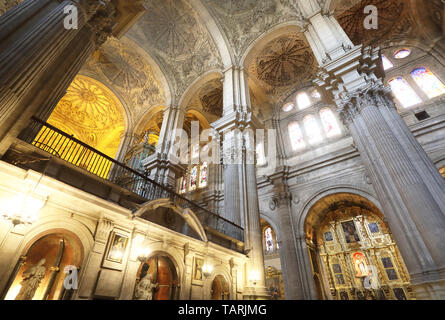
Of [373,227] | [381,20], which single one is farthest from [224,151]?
[381,20]

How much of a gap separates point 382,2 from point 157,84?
1384 centimetres

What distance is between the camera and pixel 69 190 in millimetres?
4137

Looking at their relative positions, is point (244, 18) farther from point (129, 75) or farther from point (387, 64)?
point (387, 64)

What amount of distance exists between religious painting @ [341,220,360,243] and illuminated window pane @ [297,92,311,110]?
7914 millimetres

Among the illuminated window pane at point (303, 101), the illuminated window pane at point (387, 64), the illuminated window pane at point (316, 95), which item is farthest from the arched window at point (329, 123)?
the illuminated window pane at point (387, 64)

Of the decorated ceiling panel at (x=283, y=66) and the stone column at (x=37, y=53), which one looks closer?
the stone column at (x=37, y=53)

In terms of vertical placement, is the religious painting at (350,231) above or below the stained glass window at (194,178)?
below

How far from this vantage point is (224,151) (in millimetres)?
9234

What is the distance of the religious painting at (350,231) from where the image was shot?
13.8 m

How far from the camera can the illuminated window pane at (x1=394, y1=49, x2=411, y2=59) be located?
12.7m

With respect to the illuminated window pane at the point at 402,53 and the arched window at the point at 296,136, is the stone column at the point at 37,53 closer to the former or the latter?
the arched window at the point at 296,136

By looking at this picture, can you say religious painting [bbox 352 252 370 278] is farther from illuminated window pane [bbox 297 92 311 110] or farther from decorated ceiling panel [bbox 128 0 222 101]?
decorated ceiling panel [bbox 128 0 222 101]

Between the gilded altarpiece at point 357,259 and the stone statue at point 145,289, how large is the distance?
907cm

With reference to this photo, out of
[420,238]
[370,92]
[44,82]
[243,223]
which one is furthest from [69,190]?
[370,92]
